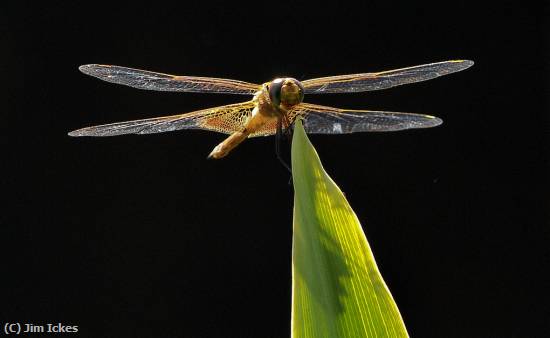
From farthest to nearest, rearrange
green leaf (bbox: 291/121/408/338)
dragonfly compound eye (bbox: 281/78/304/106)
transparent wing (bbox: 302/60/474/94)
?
transparent wing (bbox: 302/60/474/94)
dragonfly compound eye (bbox: 281/78/304/106)
green leaf (bbox: 291/121/408/338)

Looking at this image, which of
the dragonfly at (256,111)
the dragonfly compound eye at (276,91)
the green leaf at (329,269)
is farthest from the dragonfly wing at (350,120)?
the green leaf at (329,269)

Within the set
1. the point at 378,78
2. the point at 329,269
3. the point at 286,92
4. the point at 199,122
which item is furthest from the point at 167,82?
the point at 329,269

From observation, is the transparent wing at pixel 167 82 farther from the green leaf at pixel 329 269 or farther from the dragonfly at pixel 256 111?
the green leaf at pixel 329 269

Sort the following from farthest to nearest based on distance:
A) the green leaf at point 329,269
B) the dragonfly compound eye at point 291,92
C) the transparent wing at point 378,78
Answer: the transparent wing at point 378,78
the dragonfly compound eye at point 291,92
the green leaf at point 329,269

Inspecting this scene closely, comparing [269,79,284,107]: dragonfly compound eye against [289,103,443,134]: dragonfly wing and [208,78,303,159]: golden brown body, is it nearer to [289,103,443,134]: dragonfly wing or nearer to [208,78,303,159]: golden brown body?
[208,78,303,159]: golden brown body

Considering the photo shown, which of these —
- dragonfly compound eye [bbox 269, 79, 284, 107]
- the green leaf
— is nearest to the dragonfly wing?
dragonfly compound eye [bbox 269, 79, 284, 107]

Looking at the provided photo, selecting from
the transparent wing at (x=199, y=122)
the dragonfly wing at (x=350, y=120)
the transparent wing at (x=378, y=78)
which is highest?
the transparent wing at (x=378, y=78)

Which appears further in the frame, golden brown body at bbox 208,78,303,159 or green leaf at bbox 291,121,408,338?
golden brown body at bbox 208,78,303,159
